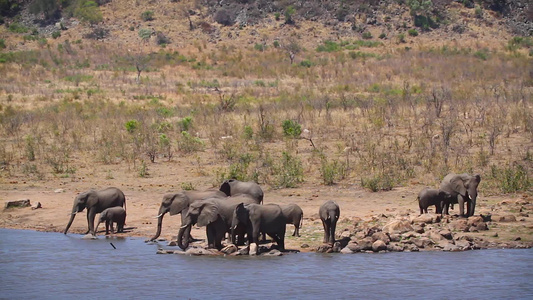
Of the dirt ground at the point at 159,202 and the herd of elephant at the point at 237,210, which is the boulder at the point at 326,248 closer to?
the herd of elephant at the point at 237,210

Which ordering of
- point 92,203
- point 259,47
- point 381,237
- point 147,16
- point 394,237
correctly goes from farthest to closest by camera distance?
point 147,16
point 259,47
point 92,203
point 394,237
point 381,237

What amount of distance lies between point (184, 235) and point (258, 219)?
1582 mm

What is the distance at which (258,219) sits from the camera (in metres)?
11.1

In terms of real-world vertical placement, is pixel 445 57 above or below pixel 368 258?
above

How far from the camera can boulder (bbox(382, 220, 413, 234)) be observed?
11992mm

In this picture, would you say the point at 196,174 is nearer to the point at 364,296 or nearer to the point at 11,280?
the point at 11,280

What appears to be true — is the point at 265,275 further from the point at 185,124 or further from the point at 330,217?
the point at 185,124

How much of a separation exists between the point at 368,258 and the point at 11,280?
511 centimetres

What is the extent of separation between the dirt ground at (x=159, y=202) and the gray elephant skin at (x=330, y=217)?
1.27 ft

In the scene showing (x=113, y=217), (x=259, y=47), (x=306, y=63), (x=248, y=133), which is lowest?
(x=113, y=217)

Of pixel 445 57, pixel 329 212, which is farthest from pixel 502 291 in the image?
pixel 445 57

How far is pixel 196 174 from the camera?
18.4 metres

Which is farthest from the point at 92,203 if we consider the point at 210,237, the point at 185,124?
the point at 185,124

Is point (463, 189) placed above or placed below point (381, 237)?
above
